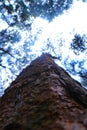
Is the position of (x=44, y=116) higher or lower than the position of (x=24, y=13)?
lower

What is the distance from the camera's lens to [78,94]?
2.25m

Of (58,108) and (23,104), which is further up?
(23,104)

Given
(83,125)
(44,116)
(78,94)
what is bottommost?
(83,125)

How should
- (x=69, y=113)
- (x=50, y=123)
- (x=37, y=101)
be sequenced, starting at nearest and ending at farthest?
(x=50, y=123) → (x=69, y=113) → (x=37, y=101)

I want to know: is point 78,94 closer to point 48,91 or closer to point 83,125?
point 48,91

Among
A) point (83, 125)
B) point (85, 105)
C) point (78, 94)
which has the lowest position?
point (83, 125)

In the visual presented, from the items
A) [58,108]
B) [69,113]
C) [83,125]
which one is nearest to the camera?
[83,125]

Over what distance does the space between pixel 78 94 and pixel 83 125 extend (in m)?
1.00

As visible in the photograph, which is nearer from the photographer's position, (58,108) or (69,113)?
(69,113)

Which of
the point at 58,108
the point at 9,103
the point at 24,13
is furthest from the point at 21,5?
the point at 58,108

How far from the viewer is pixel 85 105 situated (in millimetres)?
1952

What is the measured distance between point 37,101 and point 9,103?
19.5 inches

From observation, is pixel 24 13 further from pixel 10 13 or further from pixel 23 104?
pixel 23 104

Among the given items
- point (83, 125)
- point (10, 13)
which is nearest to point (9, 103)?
point (83, 125)
